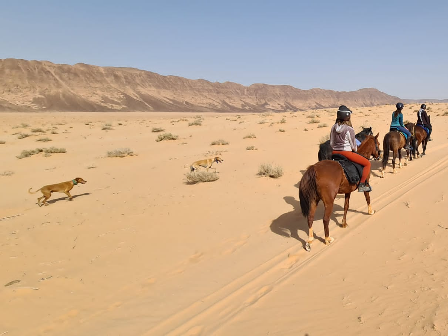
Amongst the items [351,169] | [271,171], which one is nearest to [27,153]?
[271,171]

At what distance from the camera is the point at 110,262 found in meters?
5.38

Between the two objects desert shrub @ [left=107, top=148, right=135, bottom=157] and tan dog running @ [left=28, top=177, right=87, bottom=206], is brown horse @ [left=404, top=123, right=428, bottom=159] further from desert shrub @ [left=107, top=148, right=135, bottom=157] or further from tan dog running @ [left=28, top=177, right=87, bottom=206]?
desert shrub @ [left=107, top=148, right=135, bottom=157]

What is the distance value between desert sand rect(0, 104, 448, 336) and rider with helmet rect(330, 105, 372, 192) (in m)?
1.21

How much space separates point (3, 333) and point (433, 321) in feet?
16.5

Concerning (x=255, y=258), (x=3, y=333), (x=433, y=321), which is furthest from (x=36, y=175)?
(x=433, y=321)

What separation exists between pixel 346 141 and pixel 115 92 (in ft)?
358

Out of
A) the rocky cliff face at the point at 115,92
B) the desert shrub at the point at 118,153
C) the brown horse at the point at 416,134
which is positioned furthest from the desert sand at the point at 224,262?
the rocky cliff face at the point at 115,92

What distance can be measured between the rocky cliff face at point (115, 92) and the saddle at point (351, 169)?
297 feet

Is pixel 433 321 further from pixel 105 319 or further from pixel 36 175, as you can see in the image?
pixel 36 175

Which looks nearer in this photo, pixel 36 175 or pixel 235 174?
pixel 235 174

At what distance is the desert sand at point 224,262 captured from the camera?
3.51 m

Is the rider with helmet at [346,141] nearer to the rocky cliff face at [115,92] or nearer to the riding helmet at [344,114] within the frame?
the riding helmet at [344,114]

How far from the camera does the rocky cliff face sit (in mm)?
85875

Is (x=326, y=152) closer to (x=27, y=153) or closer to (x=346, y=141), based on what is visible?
(x=346, y=141)
